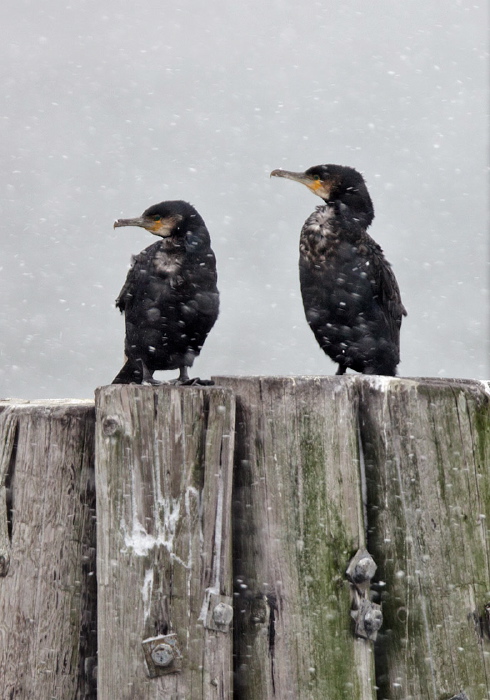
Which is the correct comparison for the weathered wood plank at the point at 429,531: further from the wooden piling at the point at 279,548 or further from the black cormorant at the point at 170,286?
the black cormorant at the point at 170,286

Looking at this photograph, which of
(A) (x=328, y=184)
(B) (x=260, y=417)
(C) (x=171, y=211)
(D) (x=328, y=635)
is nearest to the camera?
(D) (x=328, y=635)

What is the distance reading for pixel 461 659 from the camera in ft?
7.27

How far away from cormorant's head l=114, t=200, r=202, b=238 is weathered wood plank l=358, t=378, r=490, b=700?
2.08 metres

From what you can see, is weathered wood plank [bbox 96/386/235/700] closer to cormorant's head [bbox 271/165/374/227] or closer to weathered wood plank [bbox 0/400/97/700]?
weathered wood plank [bbox 0/400/97/700]

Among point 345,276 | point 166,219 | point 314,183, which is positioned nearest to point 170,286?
point 166,219

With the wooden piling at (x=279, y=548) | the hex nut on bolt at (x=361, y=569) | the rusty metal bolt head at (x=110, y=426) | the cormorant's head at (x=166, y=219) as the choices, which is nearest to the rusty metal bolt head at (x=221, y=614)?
the wooden piling at (x=279, y=548)

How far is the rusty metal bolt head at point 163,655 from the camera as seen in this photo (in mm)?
2180

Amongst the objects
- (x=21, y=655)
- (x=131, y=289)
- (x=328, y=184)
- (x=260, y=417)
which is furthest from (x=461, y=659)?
(x=328, y=184)

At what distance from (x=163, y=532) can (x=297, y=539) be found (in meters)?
0.40

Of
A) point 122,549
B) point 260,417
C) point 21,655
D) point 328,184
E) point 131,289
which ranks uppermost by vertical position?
point 328,184

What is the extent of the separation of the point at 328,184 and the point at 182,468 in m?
2.77

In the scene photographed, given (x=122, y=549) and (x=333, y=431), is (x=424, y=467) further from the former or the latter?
(x=122, y=549)

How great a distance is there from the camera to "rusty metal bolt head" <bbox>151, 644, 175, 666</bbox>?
218 centimetres

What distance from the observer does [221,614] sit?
221cm
